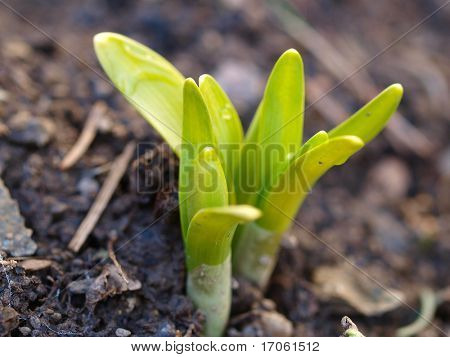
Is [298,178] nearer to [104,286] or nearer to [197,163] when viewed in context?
[197,163]

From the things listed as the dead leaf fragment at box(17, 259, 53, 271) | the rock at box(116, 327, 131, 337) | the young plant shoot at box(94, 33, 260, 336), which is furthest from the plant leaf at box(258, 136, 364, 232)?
the dead leaf fragment at box(17, 259, 53, 271)

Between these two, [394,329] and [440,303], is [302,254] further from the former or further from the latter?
[440,303]

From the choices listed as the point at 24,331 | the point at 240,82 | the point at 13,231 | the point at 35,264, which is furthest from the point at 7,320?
the point at 240,82

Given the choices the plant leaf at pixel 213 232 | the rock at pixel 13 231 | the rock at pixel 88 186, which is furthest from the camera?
the rock at pixel 88 186

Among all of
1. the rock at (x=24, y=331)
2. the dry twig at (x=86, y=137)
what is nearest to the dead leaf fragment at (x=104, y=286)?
the rock at (x=24, y=331)

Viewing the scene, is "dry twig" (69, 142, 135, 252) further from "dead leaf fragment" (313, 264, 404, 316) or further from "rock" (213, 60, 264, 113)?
"dead leaf fragment" (313, 264, 404, 316)

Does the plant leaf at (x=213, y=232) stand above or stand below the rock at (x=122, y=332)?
above

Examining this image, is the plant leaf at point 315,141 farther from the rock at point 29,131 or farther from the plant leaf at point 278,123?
the rock at point 29,131
